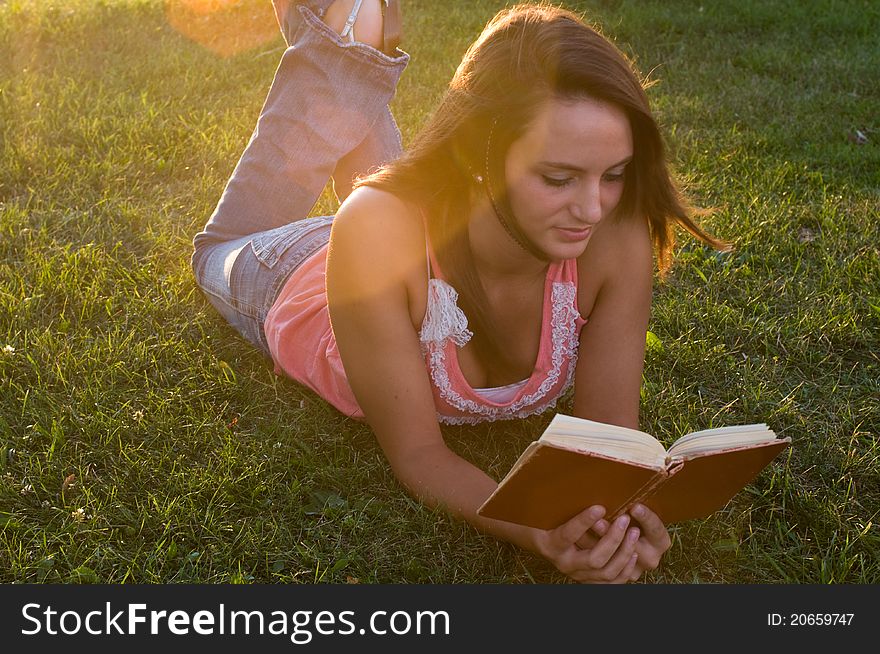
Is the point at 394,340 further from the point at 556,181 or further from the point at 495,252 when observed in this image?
the point at 556,181

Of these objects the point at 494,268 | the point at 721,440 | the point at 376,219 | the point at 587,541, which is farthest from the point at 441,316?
the point at 721,440

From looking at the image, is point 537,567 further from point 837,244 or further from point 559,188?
point 837,244

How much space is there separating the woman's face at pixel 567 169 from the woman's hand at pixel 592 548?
72 cm

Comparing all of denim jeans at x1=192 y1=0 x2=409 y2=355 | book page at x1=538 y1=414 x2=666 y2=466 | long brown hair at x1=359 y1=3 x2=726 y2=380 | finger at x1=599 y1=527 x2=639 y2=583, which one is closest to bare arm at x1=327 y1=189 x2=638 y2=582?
long brown hair at x1=359 y1=3 x2=726 y2=380

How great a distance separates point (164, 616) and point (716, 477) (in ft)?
4.78

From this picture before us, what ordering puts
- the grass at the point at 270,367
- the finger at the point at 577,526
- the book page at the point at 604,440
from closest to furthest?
the book page at the point at 604,440, the finger at the point at 577,526, the grass at the point at 270,367

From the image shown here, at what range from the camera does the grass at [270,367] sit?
275 centimetres

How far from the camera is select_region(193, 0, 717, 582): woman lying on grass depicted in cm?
230

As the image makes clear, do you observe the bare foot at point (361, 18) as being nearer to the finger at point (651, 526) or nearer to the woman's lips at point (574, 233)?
the woman's lips at point (574, 233)

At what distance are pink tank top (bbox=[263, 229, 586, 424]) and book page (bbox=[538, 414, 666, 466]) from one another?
0.94 meters

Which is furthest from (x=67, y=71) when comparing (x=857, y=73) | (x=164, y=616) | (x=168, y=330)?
(x=857, y=73)

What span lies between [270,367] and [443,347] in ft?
A: 3.59

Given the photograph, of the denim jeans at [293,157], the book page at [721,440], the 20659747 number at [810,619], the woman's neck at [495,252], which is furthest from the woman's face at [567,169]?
the denim jeans at [293,157]

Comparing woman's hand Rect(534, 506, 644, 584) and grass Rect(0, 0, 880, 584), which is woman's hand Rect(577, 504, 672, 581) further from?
grass Rect(0, 0, 880, 584)
